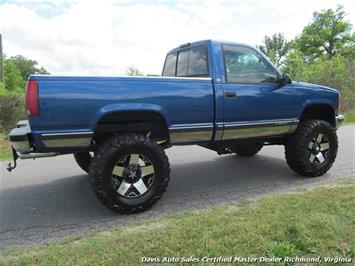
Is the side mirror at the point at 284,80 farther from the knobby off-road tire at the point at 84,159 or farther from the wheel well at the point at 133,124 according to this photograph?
the knobby off-road tire at the point at 84,159

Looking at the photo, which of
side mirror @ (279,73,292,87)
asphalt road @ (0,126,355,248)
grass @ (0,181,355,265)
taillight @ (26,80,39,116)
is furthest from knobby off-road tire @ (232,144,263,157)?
taillight @ (26,80,39,116)

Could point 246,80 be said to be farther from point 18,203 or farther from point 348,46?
point 348,46

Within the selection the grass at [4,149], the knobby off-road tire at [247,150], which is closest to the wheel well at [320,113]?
the knobby off-road tire at [247,150]

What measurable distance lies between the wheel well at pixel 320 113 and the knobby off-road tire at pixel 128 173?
2.70 m

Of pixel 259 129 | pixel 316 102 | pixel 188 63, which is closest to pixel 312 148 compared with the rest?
pixel 316 102

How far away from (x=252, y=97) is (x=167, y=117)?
130cm

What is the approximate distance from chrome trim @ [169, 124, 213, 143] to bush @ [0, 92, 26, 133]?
9099 millimetres

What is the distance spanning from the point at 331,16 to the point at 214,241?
50531 millimetres

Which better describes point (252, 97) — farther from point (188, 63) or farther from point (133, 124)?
point (133, 124)

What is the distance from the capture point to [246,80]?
4.32 metres

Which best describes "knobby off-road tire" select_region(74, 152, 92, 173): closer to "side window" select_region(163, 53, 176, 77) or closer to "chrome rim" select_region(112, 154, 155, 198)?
"chrome rim" select_region(112, 154, 155, 198)

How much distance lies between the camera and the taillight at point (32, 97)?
3121 mm

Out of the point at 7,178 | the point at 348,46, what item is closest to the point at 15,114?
the point at 7,178

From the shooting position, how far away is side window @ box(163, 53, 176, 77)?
16.6ft
